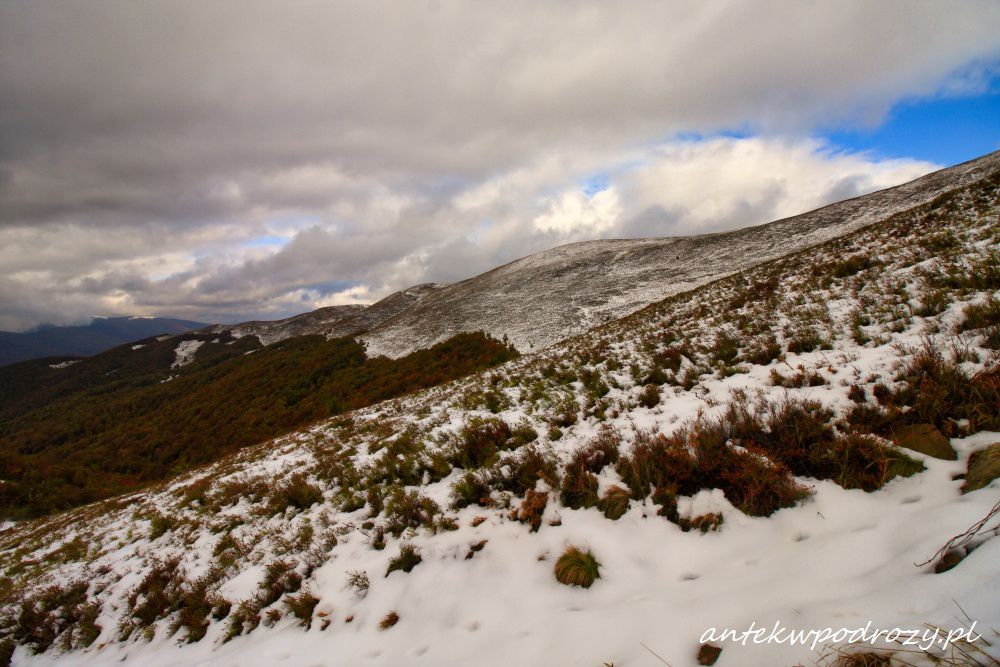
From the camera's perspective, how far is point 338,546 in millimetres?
5797

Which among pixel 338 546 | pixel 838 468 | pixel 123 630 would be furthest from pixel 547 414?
pixel 123 630

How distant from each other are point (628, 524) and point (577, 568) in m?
0.78

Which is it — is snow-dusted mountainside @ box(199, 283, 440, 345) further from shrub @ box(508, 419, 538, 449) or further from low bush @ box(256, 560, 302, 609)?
low bush @ box(256, 560, 302, 609)

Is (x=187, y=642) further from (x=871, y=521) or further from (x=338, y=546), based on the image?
(x=871, y=521)

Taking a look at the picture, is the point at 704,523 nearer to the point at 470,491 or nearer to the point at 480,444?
the point at 470,491

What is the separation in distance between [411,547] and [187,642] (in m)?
3.47

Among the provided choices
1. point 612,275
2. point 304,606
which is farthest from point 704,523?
point 612,275

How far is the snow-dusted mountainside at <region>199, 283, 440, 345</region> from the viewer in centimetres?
6388

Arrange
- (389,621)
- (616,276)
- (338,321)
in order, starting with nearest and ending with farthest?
(389,621), (616,276), (338,321)

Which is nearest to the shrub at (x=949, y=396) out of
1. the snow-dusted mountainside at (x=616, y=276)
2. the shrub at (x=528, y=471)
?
the shrub at (x=528, y=471)

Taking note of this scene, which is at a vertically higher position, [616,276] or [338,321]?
[338,321]

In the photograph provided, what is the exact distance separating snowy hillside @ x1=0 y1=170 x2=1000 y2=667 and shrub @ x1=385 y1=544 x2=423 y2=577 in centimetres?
2

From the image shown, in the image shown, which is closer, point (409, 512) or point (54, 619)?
point (409, 512)

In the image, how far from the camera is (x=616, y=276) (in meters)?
35.0
